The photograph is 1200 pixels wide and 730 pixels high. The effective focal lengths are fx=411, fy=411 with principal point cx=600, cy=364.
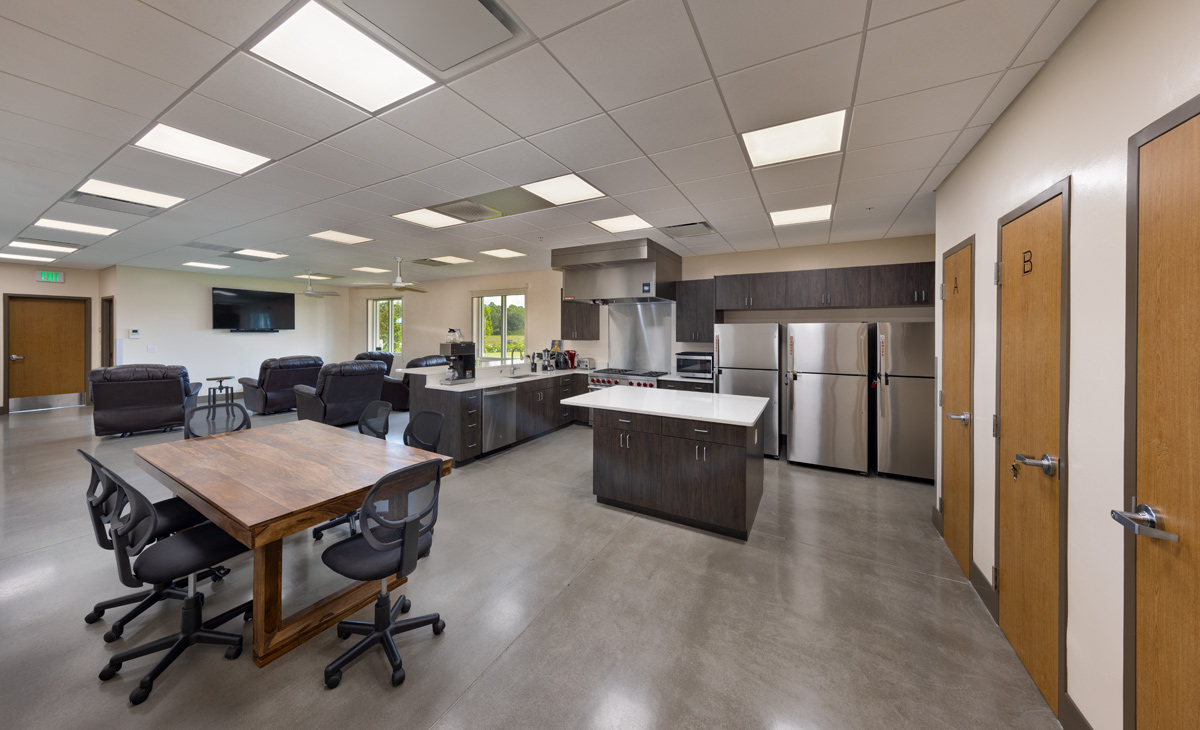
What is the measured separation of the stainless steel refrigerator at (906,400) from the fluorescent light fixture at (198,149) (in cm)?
589

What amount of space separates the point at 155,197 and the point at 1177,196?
6.59 m

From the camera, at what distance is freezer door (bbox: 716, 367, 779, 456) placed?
16.5ft

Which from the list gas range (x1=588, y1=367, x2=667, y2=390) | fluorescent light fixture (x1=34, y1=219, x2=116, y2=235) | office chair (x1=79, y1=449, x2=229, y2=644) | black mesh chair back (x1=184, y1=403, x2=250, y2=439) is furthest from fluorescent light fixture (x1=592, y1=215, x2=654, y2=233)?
fluorescent light fixture (x1=34, y1=219, x2=116, y2=235)

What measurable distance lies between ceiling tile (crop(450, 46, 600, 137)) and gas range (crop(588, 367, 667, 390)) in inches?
162

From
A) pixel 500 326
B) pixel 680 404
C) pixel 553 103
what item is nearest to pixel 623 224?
pixel 680 404

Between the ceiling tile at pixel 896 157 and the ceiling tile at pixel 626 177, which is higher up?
the ceiling tile at pixel 626 177

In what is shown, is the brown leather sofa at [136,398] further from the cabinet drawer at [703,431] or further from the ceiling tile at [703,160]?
the ceiling tile at [703,160]

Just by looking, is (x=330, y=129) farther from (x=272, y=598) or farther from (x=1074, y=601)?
(x=1074, y=601)

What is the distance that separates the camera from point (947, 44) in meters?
1.79

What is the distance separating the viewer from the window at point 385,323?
34.7 ft

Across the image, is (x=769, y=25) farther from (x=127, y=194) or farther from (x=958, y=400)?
(x=127, y=194)

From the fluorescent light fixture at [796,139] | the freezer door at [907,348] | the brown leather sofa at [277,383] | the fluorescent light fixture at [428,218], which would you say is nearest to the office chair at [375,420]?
the fluorescent light fixture at [428,218]

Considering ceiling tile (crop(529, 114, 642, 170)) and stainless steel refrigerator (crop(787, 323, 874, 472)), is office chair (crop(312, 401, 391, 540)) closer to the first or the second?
ceiling tile (crop(529, 114, 642, 170))

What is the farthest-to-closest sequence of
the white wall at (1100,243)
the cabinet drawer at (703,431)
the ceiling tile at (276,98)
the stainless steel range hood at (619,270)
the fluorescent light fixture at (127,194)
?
the stainless steel range hood at (619,270) < the fluorescent light fixture at (127,194) < the cabinet drawer at (703,431) < the ceiling tile at (276,98) < the white wall at (1100,243)
